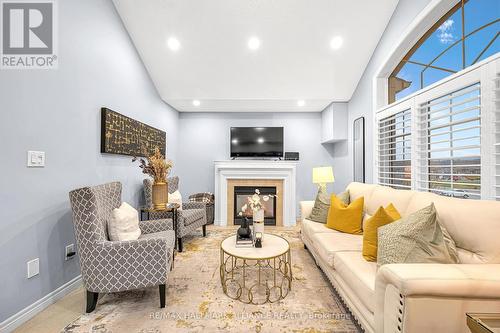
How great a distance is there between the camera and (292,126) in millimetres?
4840

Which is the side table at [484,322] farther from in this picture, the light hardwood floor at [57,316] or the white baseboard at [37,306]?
the white baseboard at [37,306]

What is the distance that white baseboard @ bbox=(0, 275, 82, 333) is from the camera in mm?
1552

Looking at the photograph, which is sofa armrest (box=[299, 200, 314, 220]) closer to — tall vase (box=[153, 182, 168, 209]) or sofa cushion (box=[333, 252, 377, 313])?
sofa cushion (box=[333, 252, 377, 313])

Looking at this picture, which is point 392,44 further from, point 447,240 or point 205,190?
point 205,190

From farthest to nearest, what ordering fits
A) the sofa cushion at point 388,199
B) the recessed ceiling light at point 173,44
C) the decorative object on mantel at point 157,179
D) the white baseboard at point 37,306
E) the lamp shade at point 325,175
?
the lamp shade at point 325,175 → the recessed ceiling light at point 173,44 → the decorative object on mantel at point 157,179 → the sofa cushion at point 388,199 → the white baseboard at point 37,306

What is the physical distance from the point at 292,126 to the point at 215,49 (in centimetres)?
234

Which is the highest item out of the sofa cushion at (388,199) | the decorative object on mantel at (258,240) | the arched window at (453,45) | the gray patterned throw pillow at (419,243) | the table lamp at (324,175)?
the arched window at (453,45)

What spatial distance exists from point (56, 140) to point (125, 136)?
0.98m

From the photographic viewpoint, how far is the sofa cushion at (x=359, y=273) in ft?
4.47

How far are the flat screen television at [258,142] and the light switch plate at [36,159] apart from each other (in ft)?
10.6

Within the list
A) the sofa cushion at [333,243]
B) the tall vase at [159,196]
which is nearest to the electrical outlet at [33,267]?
the tall vase at [159,196]

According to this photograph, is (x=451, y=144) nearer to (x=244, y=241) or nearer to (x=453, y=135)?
(x=453, y=135)

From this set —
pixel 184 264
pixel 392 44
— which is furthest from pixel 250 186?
pixel 392 44

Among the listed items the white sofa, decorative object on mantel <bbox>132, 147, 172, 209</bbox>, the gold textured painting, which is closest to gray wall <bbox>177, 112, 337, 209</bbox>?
the gold textured painting
